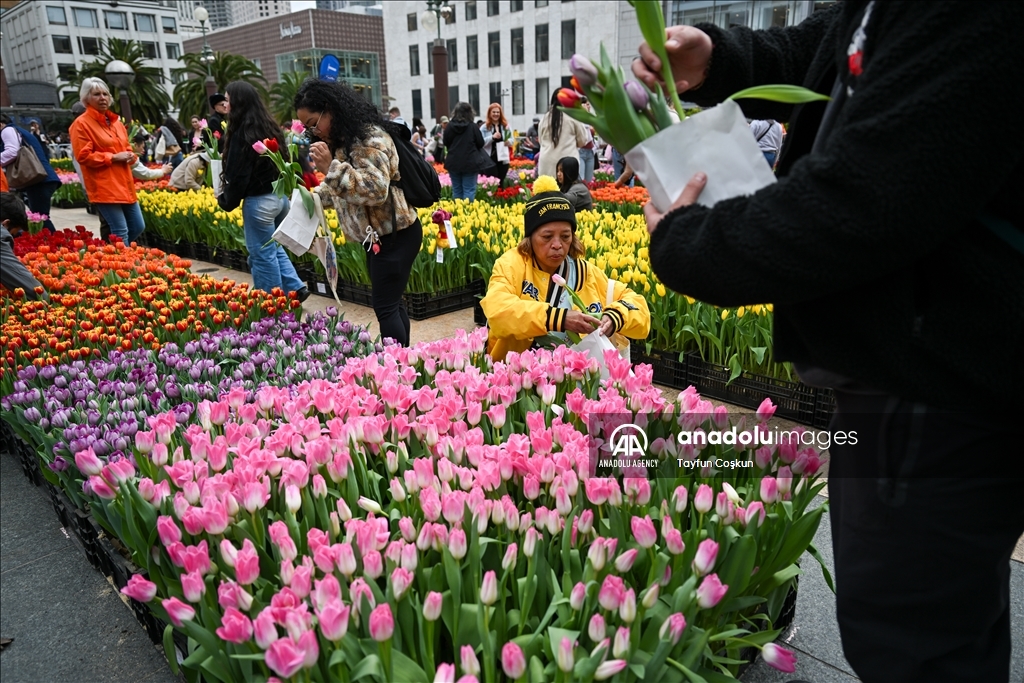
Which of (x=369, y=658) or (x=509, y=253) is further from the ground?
(x=509, y=253)

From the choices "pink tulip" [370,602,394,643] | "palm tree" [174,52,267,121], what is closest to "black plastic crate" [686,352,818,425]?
"pink tulip" [370,602,394,643]

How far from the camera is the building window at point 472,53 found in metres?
57.1

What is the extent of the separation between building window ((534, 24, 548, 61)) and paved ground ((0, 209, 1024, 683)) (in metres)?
53.2

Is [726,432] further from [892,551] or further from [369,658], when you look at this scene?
[369,658]

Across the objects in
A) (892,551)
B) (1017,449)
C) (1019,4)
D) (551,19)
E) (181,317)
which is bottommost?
(181,317)

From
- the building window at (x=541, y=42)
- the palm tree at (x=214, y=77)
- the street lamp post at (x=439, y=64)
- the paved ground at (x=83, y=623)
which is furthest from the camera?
the building window at (x=541, y=42)

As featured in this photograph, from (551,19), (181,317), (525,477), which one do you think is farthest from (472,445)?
(551,19)

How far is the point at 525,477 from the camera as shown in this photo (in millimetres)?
1812

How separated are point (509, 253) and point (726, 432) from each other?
1.66m

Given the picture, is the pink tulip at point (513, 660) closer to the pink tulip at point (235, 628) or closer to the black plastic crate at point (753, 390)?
the pink tulip at point (235, 628)

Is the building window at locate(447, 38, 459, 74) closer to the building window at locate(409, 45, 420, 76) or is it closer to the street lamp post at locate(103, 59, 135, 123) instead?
the building window at locate(409, 45, 420, 76)

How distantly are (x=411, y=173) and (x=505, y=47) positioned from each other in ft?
179

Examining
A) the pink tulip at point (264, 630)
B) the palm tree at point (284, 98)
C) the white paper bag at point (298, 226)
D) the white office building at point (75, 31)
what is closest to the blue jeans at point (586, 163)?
the white paper bag at point (298, 226)

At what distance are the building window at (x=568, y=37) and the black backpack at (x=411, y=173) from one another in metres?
48.1
